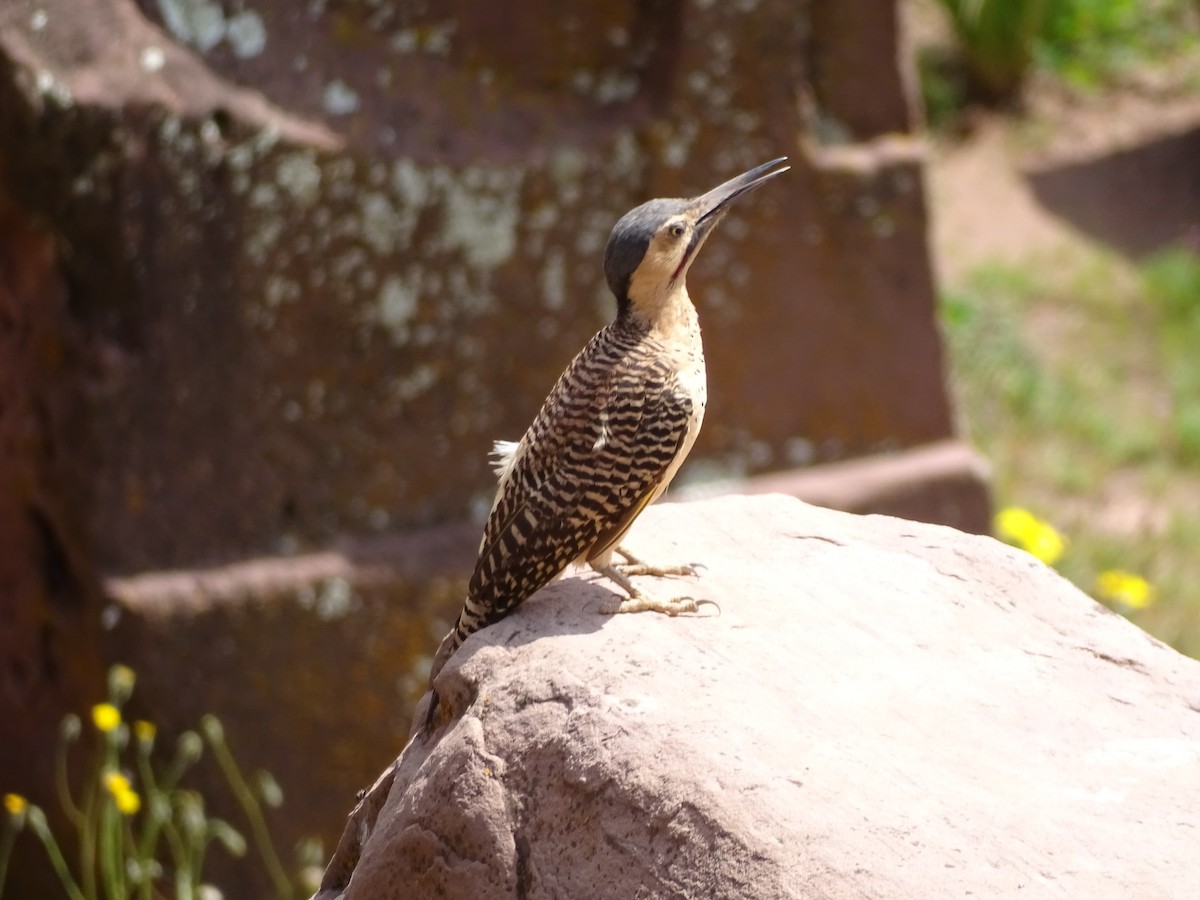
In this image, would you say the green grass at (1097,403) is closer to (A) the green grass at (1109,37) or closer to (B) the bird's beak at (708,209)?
(A) the green grass at (1109,37)

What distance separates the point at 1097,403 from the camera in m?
8.47

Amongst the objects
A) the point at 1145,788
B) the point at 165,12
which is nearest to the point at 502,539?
the point at 1145,788

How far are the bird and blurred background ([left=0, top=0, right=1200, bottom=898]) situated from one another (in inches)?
49.6

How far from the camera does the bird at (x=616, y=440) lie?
3.33 meters

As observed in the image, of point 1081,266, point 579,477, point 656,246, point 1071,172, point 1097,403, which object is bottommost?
point 1097,403

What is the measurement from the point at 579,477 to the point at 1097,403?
228 inches

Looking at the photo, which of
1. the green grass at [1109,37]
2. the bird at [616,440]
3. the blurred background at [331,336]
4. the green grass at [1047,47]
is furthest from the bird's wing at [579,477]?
the green grass at [1109,37]

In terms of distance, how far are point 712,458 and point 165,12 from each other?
2.23 m

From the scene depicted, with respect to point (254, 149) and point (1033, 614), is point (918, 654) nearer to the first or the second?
point (1033, 614)

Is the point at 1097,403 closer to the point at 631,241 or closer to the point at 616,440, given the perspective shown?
the point at 631,241

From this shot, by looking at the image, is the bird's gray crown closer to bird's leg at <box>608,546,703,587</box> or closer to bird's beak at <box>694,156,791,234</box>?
bird's beak at <box>694,156,791,234</box>

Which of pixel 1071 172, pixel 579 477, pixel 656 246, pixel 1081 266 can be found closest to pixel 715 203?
pixel 656 246

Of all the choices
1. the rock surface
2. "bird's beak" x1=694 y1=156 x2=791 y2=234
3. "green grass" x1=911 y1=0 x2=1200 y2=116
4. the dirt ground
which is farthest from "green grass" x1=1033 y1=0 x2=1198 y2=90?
the rock surface

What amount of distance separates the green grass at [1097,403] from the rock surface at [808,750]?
3616mm
